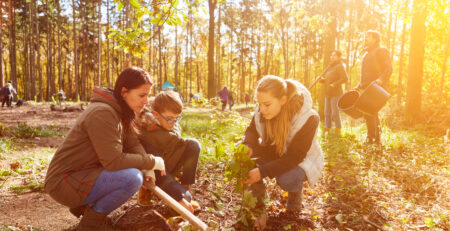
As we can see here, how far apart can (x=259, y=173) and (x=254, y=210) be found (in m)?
0.30

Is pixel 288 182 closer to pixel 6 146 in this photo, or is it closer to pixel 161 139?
pixel 161 139

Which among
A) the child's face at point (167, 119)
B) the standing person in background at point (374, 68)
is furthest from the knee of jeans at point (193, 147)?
the standing person in background at point (374, 68)

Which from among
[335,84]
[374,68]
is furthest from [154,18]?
[335,84]

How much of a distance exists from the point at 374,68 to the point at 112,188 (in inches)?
198

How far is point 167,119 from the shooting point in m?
2.84

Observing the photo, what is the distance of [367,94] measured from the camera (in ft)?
16.1

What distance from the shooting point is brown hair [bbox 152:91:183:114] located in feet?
9.20

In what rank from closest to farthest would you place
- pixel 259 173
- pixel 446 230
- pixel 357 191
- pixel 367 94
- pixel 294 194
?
1. pixel 259 173
2. pixel 446 230
3. pixel 294 194
4. pixel 357 191
5. pixel 367 94

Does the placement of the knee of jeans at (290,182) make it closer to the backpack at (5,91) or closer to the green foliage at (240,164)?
the green foliage at (240,164)

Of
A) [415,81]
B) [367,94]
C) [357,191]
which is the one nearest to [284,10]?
[415,81]

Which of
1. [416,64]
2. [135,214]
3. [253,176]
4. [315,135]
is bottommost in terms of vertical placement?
[135,214]

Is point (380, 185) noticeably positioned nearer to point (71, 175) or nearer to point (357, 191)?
point (357, 191)

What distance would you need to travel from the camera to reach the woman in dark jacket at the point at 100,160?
84.5 inches

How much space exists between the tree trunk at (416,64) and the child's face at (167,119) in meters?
8.35
